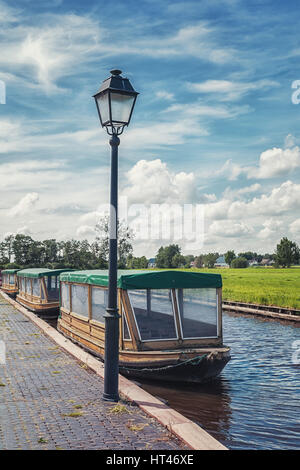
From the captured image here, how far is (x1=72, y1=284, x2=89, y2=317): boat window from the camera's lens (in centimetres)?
1460

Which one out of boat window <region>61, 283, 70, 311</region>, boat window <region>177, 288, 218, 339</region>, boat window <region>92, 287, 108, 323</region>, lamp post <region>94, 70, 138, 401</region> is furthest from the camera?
boat window <region>61, 283, 70, 311</region>

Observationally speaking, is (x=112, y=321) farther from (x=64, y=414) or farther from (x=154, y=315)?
(x=154, y=315)

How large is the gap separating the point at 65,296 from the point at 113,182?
10.4 m

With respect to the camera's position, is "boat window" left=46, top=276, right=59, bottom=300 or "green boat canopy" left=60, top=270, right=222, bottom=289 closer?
"green boat canopy" left=60, top=270, right=222, bottom=289

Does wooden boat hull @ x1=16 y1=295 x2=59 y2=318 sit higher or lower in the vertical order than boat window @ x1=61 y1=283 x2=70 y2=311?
lower

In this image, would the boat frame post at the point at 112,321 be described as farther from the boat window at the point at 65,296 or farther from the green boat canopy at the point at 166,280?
the boat window at the point at 65,296

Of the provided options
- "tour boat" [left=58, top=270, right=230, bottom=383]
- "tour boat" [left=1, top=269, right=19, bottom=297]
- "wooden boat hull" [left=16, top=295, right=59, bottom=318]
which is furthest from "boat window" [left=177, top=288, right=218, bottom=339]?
"tour boat" [left=1, top=269, right=19, bottom=297]

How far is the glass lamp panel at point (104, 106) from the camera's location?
325 inches

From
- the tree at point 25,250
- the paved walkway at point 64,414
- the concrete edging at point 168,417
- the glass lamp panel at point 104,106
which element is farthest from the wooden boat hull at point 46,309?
the tree at point 25,250

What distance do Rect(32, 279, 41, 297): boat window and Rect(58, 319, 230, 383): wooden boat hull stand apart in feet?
51.5

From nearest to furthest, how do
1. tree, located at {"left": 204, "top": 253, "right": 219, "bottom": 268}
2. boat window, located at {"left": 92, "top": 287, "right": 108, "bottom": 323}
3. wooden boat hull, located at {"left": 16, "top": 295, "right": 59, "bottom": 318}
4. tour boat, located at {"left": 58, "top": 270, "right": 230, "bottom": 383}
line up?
tour boat, located at {"left": 58, "top": 270, "right": 230, "bottom": 383} < boat window, located at {"left": 92, "top": 287, "right": 108, "bottom": 323} < wooden boat hull, located at {"left": 16, "top": 295, "right": 59, "bottom": 318} < tree, located at {"left": 204, "top": 253, "right": 219, "bottom": 268}

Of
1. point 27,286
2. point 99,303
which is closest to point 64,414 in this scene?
point 99,303

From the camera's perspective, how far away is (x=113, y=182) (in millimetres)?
8531

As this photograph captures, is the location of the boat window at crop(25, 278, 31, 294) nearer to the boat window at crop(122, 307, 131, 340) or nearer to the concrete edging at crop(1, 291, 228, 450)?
the concrete edging at crop(1, 291, 228, 450)
